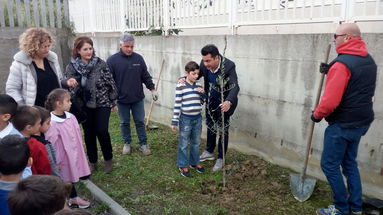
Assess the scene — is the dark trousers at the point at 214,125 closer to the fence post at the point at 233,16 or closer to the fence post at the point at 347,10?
the fence post at the point at 233,16

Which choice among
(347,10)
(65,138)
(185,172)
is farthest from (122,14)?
(347,10)

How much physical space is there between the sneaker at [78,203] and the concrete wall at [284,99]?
2684 mm

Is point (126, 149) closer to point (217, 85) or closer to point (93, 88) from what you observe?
point (93, 88)

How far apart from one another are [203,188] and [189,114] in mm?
1015

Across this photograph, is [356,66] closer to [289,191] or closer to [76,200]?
[289,191]

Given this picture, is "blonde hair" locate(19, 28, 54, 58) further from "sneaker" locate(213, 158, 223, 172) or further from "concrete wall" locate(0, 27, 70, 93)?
"concrete wall" locate(0, 27, 70, 93)

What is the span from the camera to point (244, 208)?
378 cm

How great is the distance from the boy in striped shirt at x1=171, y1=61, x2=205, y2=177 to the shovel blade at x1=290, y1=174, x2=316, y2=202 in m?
1.34

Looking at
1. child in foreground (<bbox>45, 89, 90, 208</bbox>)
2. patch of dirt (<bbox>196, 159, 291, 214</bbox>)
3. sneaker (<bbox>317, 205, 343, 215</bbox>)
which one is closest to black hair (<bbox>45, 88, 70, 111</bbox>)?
child in foreground (<bbox>45, 89, 90, 208</bbox>)

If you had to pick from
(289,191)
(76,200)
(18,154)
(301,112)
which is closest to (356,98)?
(301,112)

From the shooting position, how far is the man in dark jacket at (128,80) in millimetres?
5230

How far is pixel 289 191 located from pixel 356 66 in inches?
71.6

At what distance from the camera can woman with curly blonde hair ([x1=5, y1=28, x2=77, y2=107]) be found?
3.75 metres

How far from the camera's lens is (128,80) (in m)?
5.30
